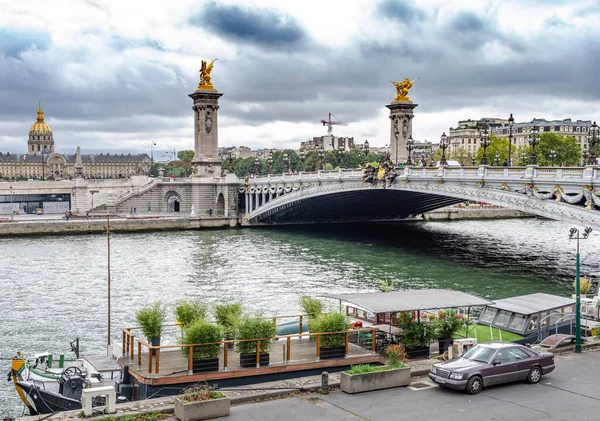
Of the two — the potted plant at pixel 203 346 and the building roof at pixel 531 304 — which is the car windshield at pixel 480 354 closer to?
the building roof at pixel 531 304

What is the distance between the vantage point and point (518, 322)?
19.7 m

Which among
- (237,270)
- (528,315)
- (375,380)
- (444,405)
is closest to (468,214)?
(237,270)

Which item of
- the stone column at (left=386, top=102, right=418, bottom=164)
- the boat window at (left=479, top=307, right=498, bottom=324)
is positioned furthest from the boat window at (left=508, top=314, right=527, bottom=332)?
the stone column at (left=386, top=102, right=418, bottom=164)

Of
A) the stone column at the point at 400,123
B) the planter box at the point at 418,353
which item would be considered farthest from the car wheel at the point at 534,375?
the stone column at the point at 400,123

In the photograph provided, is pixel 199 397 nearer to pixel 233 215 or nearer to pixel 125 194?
pixel 233 215

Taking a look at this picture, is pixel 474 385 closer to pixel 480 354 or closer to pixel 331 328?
pixel 480 354

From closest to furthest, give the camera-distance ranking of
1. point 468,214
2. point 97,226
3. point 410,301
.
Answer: point 410,301 → point 97,226 → point 468,214

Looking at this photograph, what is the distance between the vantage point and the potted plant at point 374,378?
47.1 feet

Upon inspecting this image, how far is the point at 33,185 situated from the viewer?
3546 inches

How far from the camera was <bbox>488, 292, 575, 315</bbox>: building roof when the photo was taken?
64.8 feet

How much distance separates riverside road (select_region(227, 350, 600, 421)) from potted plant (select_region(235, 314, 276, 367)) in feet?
6.01

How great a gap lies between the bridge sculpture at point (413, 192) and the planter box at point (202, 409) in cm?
2513

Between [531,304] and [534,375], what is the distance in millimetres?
5596

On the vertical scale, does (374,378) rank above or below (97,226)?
above
